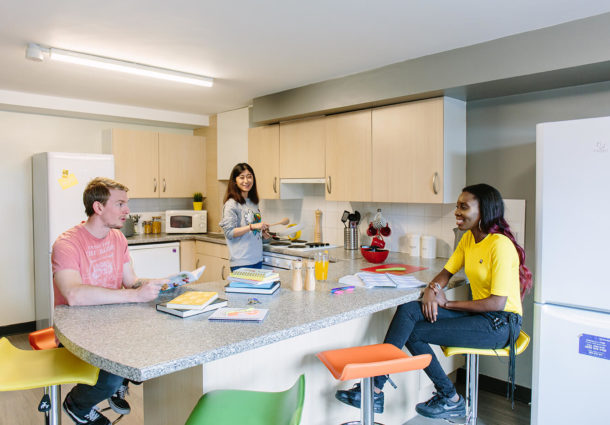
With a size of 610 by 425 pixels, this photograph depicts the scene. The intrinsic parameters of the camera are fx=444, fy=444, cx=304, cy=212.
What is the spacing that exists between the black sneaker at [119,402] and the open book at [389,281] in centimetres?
128

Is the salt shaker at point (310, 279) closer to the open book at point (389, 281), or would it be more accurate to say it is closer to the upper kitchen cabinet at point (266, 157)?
the open book at point (389, 281)

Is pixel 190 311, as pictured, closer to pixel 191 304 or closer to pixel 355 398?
pixel 191 304

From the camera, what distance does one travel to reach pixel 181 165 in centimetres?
524

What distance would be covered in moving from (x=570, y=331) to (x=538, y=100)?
153 cm

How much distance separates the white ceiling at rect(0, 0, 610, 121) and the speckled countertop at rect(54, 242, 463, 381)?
1439 mm

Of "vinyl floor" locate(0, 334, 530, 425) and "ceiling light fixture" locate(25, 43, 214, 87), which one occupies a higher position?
"ceiling light fixture" locate(25, 43, 214, 87)

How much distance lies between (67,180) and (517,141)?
3773mm

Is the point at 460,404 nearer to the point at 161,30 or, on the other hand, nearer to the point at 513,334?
the point at 513,334

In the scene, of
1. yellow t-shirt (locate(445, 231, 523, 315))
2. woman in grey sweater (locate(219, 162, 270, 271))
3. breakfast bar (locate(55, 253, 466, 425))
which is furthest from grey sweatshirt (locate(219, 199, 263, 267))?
yellow t-shirt (locate(445, 231, 523, 315))

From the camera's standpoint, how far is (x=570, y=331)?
2271 mm

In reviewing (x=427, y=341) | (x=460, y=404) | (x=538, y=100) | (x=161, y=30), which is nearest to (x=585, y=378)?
(x=460, y=404)

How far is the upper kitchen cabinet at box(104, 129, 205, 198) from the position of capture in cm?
479

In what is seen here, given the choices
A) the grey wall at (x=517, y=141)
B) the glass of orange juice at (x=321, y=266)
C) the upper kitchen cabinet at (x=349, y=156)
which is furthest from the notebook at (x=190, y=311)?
the grey wall at (x=517, y=141)

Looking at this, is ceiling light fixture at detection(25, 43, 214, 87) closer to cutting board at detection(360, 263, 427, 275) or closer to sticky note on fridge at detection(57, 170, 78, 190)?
sticky note on fridge at detection(57, 170, 78, 190)
